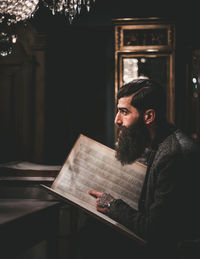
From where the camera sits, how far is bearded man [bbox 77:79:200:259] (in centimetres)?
132

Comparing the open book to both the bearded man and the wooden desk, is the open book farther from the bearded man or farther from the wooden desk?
the wooden desk

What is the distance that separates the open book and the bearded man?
46mm

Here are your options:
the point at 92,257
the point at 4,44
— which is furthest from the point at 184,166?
the point at 4,44

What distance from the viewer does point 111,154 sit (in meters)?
1.71

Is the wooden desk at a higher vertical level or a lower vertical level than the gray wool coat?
lower

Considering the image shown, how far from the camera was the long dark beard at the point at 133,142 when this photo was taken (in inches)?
64.8

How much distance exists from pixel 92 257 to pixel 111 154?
58 centimetres

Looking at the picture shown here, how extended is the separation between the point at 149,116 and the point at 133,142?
21 centimetres

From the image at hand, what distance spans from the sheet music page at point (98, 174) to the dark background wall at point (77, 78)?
6.53ft

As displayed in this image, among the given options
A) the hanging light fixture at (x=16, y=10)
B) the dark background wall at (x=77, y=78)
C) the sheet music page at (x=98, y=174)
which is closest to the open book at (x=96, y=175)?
the sheet music page at (x=98, y=174)

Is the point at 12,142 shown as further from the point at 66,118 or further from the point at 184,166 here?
the point at 184,166

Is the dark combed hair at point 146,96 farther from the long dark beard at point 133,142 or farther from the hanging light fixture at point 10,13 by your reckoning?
the hanging light fixture at point 10,13

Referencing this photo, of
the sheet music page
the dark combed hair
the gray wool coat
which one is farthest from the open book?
the dark combed hair

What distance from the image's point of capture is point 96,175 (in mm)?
1662
